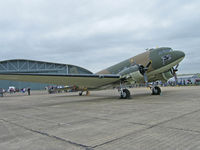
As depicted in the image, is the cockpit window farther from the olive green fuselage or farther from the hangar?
the hangar

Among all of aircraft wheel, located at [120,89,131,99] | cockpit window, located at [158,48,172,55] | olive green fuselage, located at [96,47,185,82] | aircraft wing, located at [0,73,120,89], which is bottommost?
aircraft wheel, located at [120,89,131,99]

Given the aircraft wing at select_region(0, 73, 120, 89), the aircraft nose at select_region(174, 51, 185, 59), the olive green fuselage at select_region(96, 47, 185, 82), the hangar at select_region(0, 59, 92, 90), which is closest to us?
the aircraft wing at select_region(0, 73, 120, 89)

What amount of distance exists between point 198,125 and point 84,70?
83.3 metres

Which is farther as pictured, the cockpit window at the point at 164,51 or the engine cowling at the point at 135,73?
the cockpit window at the point at 164,51

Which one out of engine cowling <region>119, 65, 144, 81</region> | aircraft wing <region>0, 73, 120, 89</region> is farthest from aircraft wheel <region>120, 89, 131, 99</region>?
engine cowling <region>119, 65, 144, 81</region>

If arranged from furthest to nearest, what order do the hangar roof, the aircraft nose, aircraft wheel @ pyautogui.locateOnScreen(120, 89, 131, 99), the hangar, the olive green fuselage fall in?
Result: the hangar roof → the hangar → aircraft wheel @ pyautogui.locateOnScreen(120, 89, 131, 99) → the olive green fuselage → the aircraft nose

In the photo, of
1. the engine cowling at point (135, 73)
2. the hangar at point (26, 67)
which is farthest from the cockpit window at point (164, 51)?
the hangar at point (26, 67)

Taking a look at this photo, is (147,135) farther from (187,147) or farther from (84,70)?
(84,70)

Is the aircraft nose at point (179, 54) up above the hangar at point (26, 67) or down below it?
below

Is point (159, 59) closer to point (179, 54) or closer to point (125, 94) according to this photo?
point (179, 54)

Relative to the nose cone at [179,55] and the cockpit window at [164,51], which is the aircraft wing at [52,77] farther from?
the nose cone at [179,55]

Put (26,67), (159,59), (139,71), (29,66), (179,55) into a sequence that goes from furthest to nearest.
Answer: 1. (29,66)
2. (26,67)
3. (159,59)
4. (139,71)
5. (179,55)

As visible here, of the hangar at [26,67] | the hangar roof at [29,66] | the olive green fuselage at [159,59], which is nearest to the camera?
the olive green fuselage at [159,59]

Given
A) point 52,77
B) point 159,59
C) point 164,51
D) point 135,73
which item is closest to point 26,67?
point 52,77
